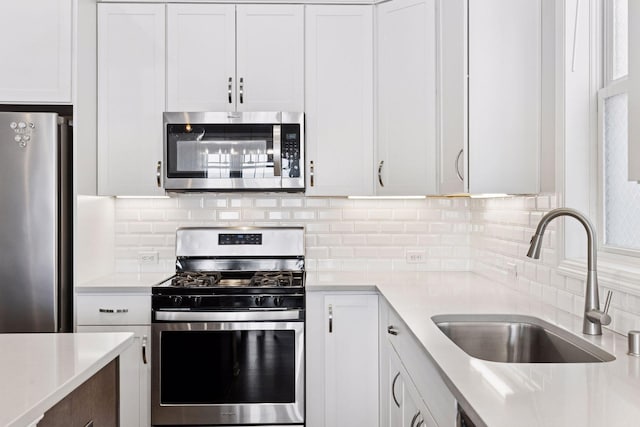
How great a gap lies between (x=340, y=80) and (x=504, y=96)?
0.99 meters

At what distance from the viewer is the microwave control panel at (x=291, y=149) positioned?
9.08ft

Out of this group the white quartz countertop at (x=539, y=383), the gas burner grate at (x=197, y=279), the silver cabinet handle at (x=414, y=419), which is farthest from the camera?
the gas burner grate at (x=197, y=279)

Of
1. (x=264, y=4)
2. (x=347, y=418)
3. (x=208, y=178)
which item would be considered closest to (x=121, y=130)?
(x=208, y=178)

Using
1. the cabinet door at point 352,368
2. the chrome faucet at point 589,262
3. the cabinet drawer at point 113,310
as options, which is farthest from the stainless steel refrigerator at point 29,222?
the chrome faucet at point 589,262

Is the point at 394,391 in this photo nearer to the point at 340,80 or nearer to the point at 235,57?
the point at 340,80

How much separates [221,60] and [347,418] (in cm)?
202

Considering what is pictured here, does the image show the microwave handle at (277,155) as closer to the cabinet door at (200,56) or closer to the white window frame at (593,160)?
the cabinet door at (200,56)

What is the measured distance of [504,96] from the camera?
2.13 m

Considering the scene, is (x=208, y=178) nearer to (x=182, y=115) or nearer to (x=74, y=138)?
(x=182, y=115)

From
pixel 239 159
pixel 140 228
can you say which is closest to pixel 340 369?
pixel 239 159

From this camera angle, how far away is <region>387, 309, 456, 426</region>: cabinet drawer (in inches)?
47.8

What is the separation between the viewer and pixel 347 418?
2592 mm

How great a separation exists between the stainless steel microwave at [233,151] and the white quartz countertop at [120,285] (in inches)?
20.2

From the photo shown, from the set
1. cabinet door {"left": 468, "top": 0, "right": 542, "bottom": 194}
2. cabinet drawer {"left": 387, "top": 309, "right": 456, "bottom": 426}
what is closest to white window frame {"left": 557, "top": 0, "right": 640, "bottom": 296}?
cabinet door {"left": 468, "top": 0, "right": 542, "bottom": 194}
